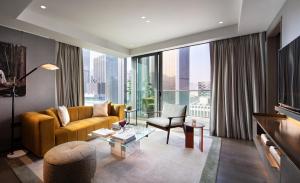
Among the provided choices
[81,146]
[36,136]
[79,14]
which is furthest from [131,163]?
[79,14]

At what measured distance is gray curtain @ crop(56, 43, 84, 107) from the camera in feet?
12.9

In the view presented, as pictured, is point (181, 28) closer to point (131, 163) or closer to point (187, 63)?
point (187, 63)

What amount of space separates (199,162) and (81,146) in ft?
5.98

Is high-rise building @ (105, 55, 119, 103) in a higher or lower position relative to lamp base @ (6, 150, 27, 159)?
higher

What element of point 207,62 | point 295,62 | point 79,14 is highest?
point 79,14

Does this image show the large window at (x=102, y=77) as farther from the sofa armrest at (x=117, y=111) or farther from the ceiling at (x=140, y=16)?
the ceiling at (x=140, y=16)

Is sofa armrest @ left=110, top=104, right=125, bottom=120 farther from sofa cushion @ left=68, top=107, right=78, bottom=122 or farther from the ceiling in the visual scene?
the ceiling


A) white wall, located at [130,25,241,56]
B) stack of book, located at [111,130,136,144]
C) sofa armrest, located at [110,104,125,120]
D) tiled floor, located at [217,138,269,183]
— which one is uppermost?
white wall, located at [130,25,241,56]

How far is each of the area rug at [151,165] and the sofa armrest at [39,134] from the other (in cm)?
19

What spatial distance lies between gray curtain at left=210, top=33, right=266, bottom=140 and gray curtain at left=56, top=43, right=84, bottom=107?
3.60m

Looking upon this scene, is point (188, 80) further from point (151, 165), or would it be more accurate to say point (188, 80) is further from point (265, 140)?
point (151, 165)

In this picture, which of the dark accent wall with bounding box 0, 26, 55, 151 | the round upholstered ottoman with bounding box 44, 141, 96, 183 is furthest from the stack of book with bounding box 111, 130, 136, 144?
the dark accent wall with bounding box 0, 26, 55, 151

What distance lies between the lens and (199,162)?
98.6 inches

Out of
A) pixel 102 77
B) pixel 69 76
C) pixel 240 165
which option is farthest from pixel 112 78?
pixel 240 165
